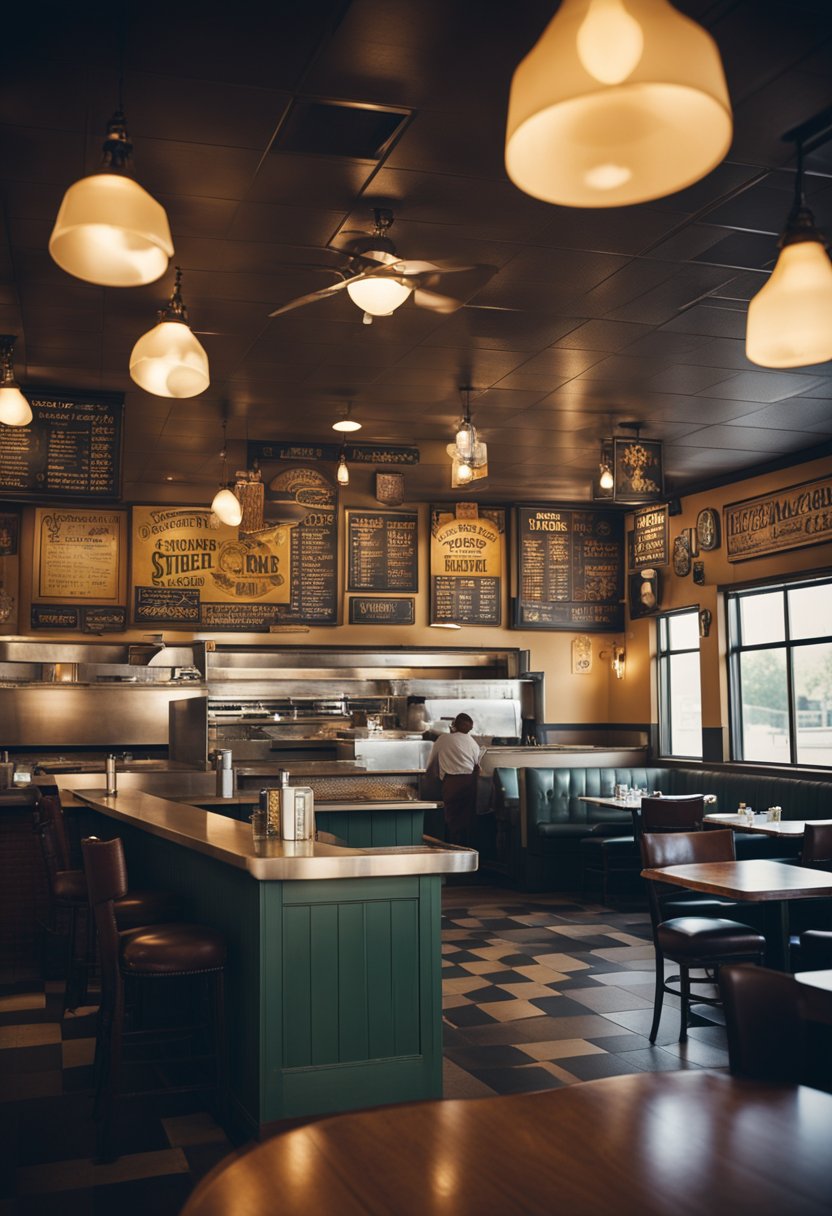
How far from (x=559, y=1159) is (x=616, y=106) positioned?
5.03 feet

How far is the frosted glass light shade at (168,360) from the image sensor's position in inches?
150

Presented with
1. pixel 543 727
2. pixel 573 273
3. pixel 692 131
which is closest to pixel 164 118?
pixel 573 273

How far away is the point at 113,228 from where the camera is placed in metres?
2.89

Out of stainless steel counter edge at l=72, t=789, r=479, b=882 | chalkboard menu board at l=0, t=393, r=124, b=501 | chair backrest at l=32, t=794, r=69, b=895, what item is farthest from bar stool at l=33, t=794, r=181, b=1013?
chalkboard menu board at l=0, t=393, r=124, b=501

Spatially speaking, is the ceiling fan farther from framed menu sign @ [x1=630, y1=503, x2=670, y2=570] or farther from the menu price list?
the menu price list

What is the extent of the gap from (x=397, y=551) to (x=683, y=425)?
12.6ft

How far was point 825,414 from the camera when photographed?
817 cm

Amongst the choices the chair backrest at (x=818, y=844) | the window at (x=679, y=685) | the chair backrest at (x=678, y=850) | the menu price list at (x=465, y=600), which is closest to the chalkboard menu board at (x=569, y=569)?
the menu price list at (x=465, y=600)

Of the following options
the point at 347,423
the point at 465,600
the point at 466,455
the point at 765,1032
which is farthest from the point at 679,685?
the point at 765,1032

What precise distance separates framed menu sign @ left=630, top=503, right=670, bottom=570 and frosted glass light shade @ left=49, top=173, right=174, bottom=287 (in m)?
7.87

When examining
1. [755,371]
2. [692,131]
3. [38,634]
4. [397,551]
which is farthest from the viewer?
[397,551]

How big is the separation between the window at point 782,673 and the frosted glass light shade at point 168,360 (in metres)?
6.75

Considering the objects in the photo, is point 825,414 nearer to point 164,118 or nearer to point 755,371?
point 755,371

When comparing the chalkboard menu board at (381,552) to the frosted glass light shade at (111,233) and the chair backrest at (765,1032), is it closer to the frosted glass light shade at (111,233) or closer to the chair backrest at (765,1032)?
the frosted glass light shade at (111,233)
